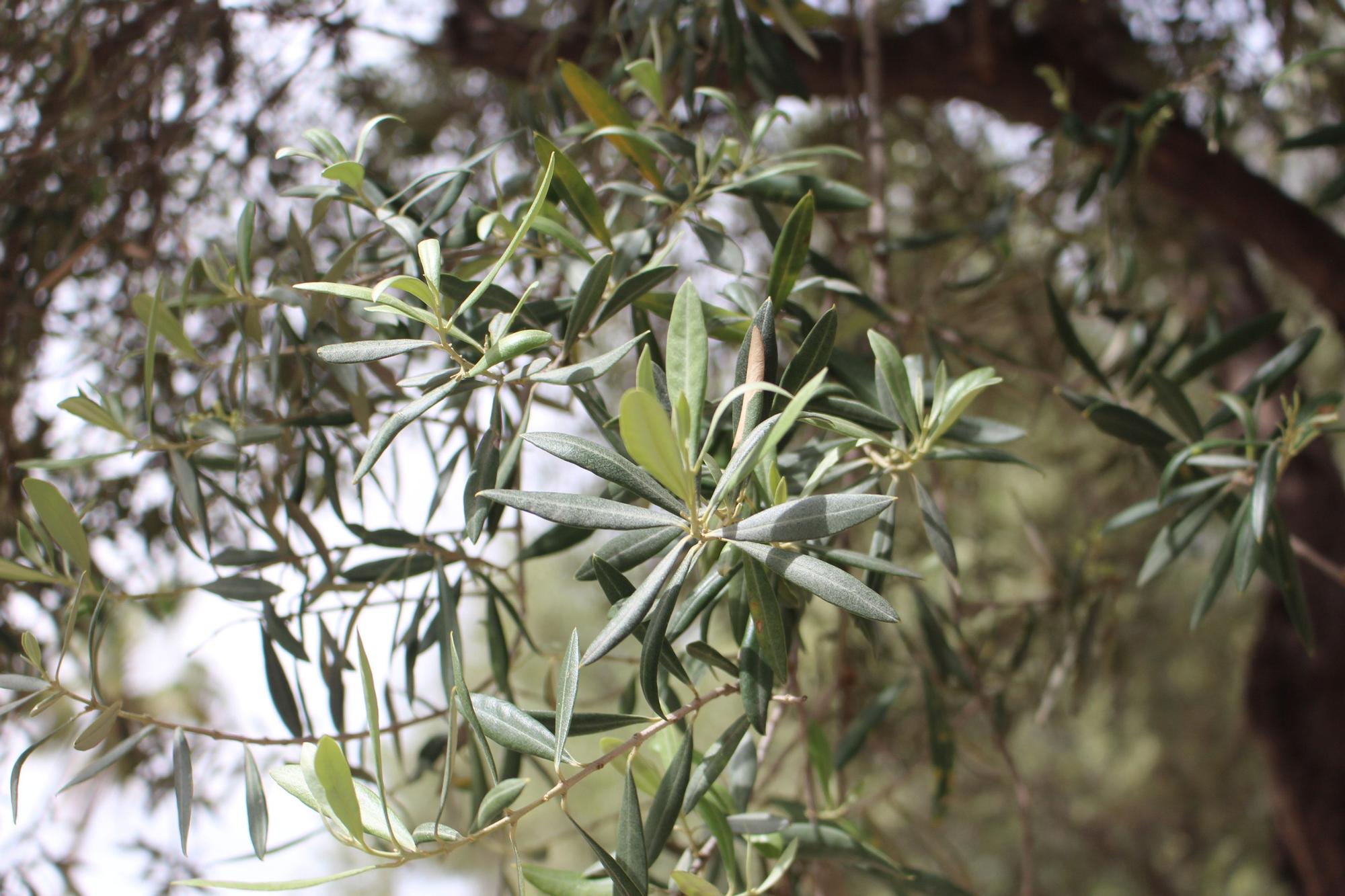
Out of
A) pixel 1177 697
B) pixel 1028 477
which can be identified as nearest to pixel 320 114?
pixel 1028 477

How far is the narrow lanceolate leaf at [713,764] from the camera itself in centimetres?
55

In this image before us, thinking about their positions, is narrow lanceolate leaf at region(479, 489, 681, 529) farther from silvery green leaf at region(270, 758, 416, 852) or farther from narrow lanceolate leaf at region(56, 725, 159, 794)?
narrow lanceolate leaf at region(56, 725, 159, 794)

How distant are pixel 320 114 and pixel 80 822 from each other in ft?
3.27

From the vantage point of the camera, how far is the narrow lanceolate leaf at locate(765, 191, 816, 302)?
54 centimetres

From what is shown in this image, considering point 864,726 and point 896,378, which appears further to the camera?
point 864,726

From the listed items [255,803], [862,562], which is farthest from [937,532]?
[255,803]

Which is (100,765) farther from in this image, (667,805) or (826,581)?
(826,581)

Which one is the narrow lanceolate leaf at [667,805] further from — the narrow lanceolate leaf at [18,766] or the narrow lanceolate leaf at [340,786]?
the narrow lanceolate leaf at [18,766]

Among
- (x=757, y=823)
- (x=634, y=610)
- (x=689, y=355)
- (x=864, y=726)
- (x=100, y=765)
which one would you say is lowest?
(x=864, y=726)

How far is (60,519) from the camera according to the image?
55 centimetres

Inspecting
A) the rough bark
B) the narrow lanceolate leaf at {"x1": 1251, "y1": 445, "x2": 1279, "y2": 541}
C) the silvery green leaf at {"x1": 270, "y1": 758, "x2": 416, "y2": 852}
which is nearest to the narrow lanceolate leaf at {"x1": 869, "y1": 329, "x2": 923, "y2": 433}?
the narrow lanceolate leaf at {"x1": 1251, "y1": 445, "x2": 1279, "y2": 541}

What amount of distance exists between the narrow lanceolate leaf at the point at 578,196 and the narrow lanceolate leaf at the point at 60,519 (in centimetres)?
34

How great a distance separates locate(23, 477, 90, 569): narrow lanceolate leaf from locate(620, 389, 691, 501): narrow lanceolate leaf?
14.0 inches

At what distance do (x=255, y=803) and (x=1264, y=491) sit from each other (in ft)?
2.19
